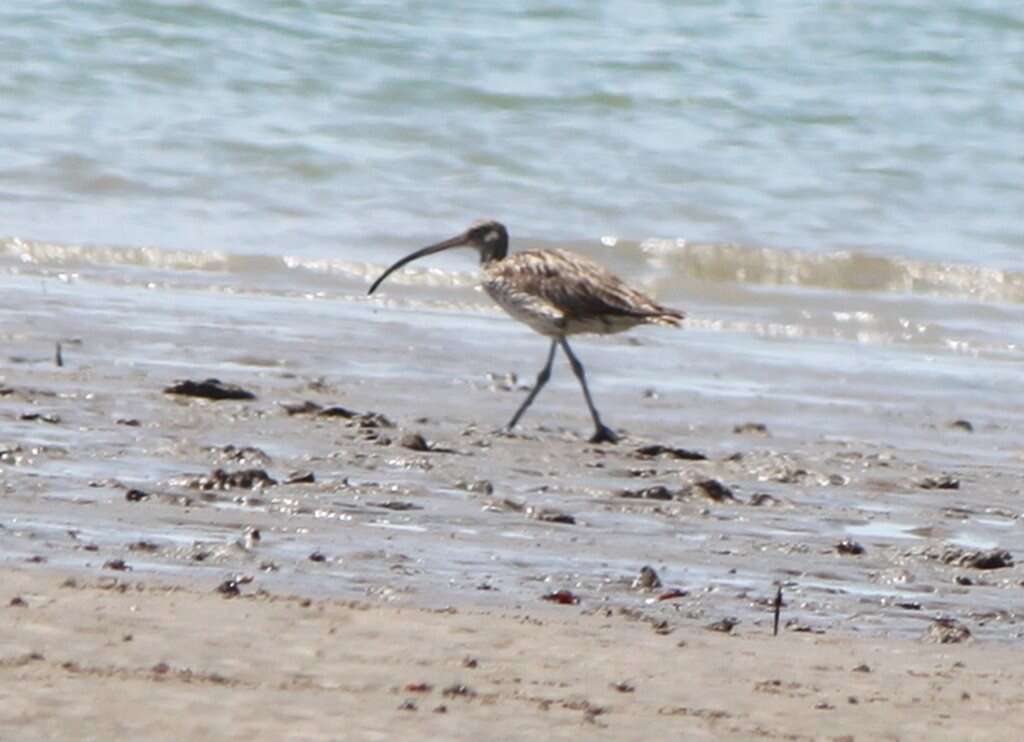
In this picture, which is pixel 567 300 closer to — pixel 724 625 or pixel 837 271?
pixel 724 625

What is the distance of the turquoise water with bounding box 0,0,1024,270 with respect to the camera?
51.4 ft

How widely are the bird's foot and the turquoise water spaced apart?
5.30m

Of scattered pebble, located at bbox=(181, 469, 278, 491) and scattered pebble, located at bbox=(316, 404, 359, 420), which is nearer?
scattered pebble, located at bbox=(181, 469, 278, 491)

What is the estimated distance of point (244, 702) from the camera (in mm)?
4578

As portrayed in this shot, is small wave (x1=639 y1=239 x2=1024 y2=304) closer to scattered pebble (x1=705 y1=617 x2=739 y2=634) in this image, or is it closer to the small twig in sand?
the small twig in sand

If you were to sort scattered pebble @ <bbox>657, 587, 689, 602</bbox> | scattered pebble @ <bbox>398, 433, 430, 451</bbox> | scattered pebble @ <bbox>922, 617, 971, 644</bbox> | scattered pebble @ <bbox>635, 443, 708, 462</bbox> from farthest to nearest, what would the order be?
scattered pebble @ <bbox>635, 443, 708, 462</bbox>, scattered pebble @ <bbox>398, 433, 430, 451</bbox>, scattered pebble @ <bbox>657, 587, 689, 602</bbox>, scattered pebble @ <bbox>922, 617, 971, 644</bbox>

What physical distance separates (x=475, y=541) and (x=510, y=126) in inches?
475

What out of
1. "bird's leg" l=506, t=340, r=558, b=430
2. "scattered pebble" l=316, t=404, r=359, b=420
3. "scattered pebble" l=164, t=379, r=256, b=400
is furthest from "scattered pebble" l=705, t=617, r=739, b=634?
"scattered pebble" l=164, t=379, r=256, b=400

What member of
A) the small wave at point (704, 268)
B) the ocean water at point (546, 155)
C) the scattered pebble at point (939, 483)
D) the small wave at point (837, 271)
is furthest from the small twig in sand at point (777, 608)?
the small wave at point (837, 271)

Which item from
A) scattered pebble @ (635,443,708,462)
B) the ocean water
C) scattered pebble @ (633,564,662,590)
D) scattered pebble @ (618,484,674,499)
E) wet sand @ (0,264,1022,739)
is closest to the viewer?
wet sand @ (0,264,1022,739)

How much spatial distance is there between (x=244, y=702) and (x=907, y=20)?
20.9m

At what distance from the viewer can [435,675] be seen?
16.3ft

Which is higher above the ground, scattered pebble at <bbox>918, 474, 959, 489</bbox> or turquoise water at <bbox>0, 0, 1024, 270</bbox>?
turquoise water at <bbox>0, 0, 1024, 270</bbox>

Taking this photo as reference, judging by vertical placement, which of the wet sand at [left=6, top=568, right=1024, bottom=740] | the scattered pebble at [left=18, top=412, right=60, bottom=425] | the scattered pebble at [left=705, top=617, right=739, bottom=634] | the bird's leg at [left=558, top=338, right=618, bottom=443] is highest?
the wet sand at [left=6, top=568, right=1024, bottom=740]
